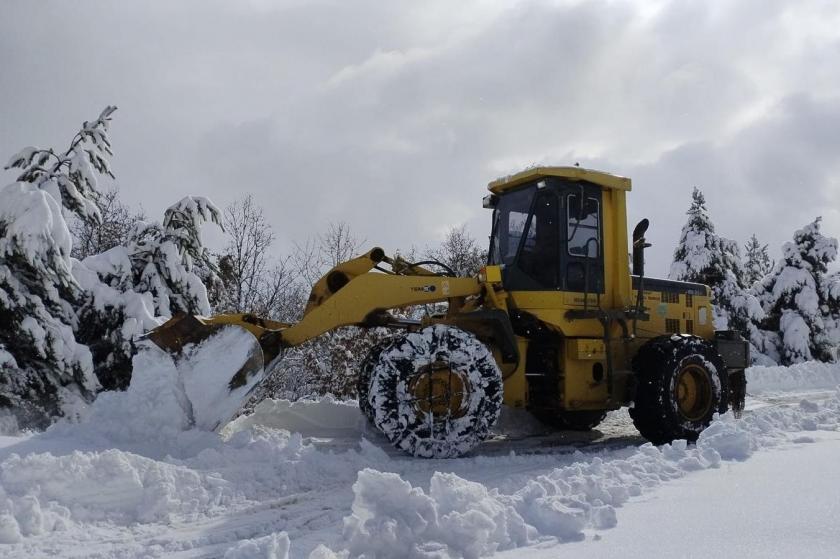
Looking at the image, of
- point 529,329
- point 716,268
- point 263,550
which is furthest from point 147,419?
point 716,268

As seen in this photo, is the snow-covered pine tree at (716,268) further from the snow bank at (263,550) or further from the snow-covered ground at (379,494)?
the snow bank at (263,550)

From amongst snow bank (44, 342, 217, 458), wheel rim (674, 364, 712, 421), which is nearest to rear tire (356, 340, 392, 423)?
snow bank (44, 342, 217, 458)

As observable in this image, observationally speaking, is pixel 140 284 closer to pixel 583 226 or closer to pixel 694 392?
pixel 583 226

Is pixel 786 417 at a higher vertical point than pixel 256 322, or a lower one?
lower

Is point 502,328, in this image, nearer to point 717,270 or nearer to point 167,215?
point 167,215

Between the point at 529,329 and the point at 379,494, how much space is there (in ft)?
16.4

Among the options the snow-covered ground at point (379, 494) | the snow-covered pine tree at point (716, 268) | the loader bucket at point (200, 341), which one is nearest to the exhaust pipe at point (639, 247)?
the snow-covered ground at point (379, 494)

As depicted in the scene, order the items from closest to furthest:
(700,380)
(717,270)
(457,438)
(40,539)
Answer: (40,539) < (457,438) < (700,380) < (717,270)

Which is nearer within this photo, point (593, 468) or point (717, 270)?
point (593, 468)

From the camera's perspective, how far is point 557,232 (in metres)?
7.81

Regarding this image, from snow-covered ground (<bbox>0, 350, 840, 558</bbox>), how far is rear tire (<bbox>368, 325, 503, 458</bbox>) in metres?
0.23

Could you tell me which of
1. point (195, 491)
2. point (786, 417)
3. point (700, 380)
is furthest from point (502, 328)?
point (195, 491)

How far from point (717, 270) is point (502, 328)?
796 inches

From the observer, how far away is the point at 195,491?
15.4ft
